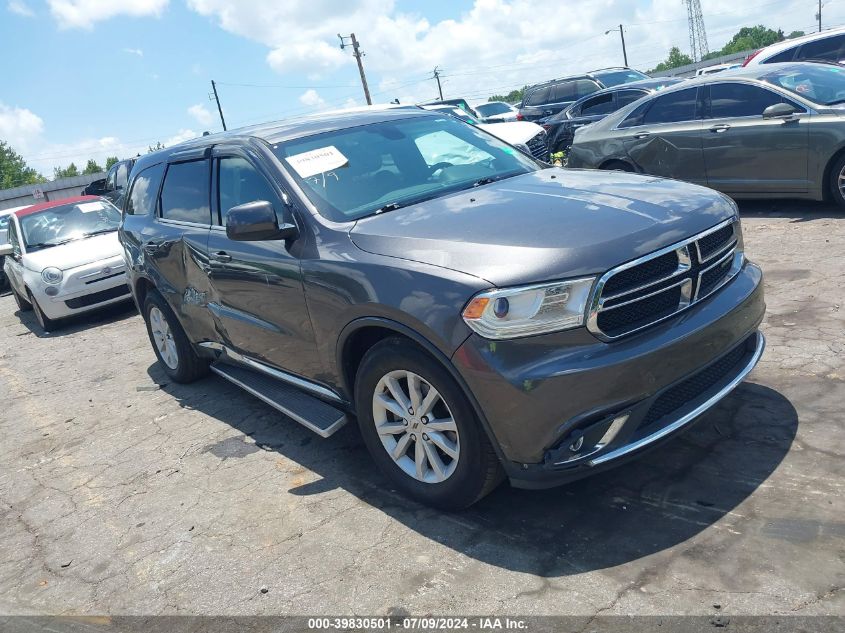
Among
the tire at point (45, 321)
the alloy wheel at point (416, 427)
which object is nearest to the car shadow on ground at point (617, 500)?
the alloy wheel at point (416, 427)

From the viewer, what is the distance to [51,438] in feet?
18.9

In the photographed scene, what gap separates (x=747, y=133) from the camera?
8.12 m

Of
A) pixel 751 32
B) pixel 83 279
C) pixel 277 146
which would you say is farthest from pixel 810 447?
pixel 751 32

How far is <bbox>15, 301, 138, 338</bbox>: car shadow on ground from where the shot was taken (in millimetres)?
9969

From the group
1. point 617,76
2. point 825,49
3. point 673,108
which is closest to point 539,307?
point 673,108

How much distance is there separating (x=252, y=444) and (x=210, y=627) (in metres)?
1.87

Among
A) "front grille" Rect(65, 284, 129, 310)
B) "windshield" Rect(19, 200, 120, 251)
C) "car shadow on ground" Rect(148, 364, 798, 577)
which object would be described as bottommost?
"car shadow on ground" Rect(148, 364, 798, 577)

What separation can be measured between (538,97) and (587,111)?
5.42 metres

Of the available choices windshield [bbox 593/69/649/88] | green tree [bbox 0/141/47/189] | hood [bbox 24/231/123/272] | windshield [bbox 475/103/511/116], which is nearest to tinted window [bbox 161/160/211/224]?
hood [bbox 24/231/123/272]

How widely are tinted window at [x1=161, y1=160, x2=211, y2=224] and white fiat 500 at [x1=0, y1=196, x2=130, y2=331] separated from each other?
451 cm

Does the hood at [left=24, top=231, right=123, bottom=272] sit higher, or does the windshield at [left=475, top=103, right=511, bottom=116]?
the windshield at [left=475, top=103, right=511, bottom=116]

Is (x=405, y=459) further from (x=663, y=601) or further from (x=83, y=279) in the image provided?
(x=83, y=279)

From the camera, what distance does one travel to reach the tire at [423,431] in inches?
→ 125

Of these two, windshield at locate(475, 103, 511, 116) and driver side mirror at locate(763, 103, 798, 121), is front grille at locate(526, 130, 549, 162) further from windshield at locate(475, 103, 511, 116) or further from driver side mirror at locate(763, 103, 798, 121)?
windshield at locate(475, 103, 511, 116)
